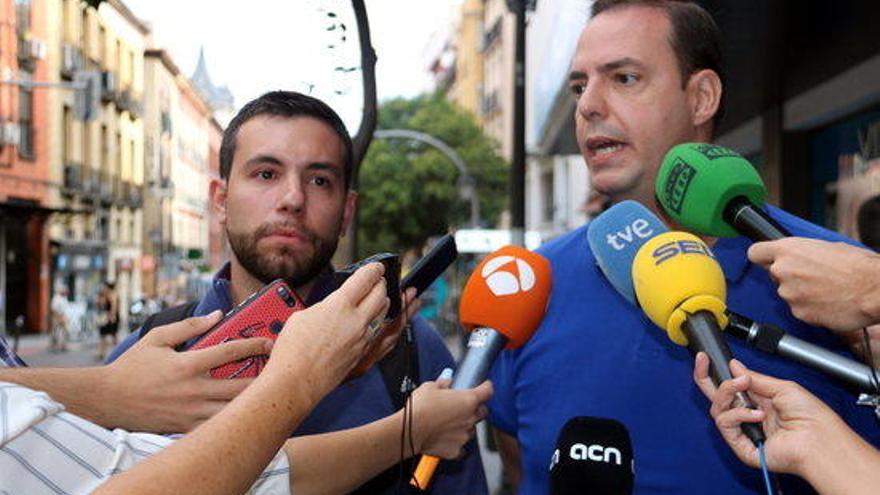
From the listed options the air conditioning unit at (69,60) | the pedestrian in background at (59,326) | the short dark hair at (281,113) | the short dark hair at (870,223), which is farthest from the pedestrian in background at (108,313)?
the short dark hair at (281,113)

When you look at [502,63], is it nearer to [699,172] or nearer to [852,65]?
[852,65]

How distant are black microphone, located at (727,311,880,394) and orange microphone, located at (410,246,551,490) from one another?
52cm

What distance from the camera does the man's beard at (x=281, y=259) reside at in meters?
2.27

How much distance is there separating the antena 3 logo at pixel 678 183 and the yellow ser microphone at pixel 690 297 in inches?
6.1

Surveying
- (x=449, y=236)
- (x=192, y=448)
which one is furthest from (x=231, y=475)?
(x=449, y=236)

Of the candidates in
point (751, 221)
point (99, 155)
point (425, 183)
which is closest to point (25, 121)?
point (99, 155)

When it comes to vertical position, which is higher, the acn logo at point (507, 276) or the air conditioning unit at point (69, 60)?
the air conditioning unit at point (69, 60)

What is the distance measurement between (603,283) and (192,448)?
128cm

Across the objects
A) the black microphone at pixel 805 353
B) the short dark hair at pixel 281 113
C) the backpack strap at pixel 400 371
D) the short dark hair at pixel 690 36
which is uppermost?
the short dark hair at pixel 690 36

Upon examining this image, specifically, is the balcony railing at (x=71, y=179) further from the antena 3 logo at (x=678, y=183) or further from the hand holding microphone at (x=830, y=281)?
the hand holding microphone at (x=830, y=281)

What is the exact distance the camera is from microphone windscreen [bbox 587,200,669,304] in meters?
1.94

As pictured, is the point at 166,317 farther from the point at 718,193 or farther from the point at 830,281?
the point at 830,281

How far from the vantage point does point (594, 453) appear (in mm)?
2043

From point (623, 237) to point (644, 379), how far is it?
36 cm
